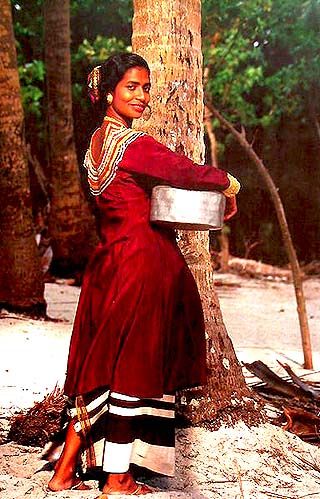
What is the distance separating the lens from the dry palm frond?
358cm

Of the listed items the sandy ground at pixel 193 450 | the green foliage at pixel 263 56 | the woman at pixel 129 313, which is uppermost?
the green foliage at pixel 263 56

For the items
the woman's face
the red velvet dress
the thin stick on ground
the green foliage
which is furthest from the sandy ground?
the green foliage

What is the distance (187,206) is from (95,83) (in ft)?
2.01

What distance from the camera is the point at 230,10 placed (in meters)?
12.6

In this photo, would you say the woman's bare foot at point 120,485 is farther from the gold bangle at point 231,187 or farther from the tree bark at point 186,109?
the gold bangle at point 231,187

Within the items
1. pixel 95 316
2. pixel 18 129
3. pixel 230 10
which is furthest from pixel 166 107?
pixel 230 10

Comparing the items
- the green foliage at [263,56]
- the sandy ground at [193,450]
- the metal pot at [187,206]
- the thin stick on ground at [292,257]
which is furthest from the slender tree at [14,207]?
the green foliage at [263,56]

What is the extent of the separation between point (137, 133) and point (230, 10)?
10.5m

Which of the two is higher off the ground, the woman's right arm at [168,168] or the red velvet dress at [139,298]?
the woman's right arm at [168,168]

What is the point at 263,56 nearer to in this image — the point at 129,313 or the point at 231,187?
the point at 231,187

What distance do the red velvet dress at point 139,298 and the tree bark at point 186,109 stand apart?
0.76m

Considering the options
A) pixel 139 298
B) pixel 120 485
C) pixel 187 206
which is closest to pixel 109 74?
pixel 187 206

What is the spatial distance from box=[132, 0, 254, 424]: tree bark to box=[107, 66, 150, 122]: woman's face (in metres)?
0.76

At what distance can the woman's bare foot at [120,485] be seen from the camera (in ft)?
9.15
